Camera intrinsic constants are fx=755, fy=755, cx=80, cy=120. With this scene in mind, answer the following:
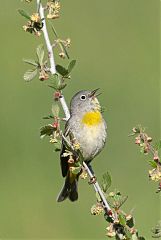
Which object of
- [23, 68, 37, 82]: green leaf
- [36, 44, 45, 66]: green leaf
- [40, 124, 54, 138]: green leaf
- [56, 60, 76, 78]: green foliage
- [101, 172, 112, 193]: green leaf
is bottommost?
[101, 172, 112, 193]: green leaf

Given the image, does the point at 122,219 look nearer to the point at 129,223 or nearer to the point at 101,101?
the point at 129,223

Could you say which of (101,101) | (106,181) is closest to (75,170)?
(106,181)

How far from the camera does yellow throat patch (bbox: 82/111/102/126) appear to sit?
5.64 metres

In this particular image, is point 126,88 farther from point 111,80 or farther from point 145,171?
point 145,171

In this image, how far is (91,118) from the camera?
18.7ft

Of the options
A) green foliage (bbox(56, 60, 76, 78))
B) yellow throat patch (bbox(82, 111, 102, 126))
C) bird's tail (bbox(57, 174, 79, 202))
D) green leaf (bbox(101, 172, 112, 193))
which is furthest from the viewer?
bird's tail (bbox(57, 174, 79, 202))

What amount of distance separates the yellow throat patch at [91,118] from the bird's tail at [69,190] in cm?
56

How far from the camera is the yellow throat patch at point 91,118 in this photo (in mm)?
5645

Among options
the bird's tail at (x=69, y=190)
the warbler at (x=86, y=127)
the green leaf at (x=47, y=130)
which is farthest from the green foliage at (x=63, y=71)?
the bird's tail at (x=69, y=190)

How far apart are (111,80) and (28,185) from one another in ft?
8.54

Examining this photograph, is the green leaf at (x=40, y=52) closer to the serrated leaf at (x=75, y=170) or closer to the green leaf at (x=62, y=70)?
the green leaf at (x=62, y=70)

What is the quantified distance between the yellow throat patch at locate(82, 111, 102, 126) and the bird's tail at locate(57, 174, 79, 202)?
0.56 metres

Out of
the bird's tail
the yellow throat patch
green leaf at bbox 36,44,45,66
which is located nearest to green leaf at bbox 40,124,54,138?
green leaf at bbox 36,44,45,66

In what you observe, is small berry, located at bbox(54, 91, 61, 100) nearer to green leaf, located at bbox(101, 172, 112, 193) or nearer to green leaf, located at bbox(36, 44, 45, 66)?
green leaf, located at bbox(36, 44, 45, 66)
